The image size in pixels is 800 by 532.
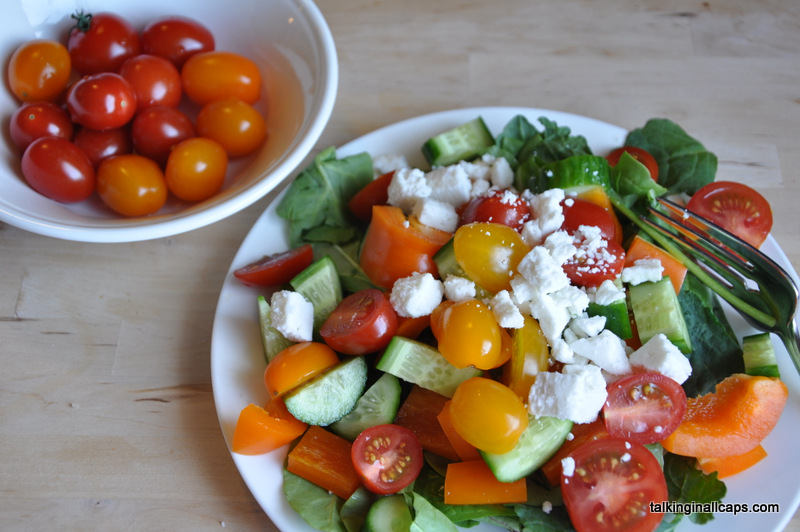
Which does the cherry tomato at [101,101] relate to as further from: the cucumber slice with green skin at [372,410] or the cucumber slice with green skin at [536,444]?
the cucumber slice with green skin at [536,444]

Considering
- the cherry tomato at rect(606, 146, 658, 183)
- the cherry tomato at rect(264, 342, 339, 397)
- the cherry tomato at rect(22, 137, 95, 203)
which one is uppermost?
the cherry tomato at rect(22, 137, 95, 203)

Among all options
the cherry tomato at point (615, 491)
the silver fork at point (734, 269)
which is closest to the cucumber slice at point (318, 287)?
the cherry tomato at point (615, 491)

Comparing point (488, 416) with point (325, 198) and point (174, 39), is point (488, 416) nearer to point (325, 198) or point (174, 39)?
point (325, 198)

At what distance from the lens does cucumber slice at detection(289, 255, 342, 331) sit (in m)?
1.58

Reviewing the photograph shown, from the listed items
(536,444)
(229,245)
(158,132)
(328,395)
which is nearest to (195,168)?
(158,132)

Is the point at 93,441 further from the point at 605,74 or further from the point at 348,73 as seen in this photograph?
the point at 605,74

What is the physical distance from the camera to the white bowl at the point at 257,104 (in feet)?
5.06

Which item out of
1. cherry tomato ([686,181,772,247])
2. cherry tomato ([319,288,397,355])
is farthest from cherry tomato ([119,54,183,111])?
cherry tomato ([686,181,772,247])

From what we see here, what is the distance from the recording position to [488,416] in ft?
4.19

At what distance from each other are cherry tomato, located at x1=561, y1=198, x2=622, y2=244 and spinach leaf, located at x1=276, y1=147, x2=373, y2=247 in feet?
1.85

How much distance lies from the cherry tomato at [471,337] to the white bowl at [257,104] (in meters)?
0.55

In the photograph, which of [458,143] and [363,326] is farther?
[458,143]

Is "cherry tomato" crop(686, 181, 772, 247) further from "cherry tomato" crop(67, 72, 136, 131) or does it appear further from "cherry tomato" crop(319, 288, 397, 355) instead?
"cherry tomato" crop(67, 72, 136, 131)

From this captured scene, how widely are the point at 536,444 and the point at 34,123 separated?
4.79 ft
